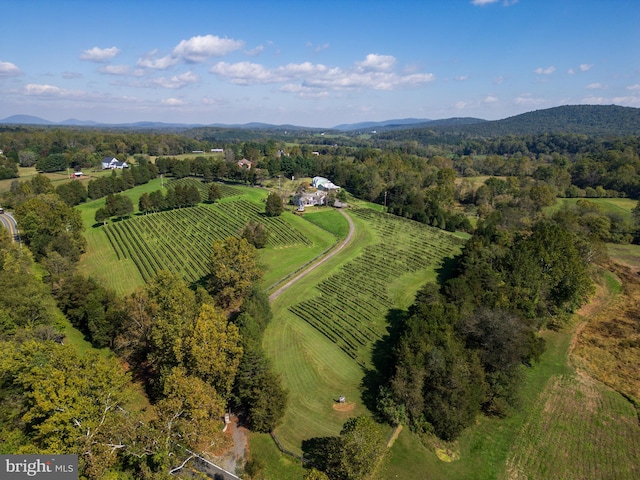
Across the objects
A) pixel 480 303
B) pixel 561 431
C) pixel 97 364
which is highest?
pixel 97 364

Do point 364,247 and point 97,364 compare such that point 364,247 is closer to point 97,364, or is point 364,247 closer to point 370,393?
point 370,393

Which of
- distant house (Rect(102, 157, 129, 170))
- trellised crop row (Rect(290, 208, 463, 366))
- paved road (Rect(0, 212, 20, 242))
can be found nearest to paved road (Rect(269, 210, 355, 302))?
trellised crop row (Rect(290, 208, 463, 366))

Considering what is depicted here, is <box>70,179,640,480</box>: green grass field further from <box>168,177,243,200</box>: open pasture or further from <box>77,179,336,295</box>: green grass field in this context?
<box>168,177,243,200</box>: open pasture

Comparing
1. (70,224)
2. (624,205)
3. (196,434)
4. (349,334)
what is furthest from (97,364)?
(624,205)

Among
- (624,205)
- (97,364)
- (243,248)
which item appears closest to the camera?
(97,364)

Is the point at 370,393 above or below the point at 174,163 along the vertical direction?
below

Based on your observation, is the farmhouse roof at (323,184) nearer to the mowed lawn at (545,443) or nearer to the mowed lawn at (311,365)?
the mowed lawn at (311,365)

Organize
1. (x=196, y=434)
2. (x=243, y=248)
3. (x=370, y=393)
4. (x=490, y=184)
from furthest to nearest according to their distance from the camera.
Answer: (x=490, y=184) < (x=243, y=248) < (x=370, y=393) < (x=196, y=434)

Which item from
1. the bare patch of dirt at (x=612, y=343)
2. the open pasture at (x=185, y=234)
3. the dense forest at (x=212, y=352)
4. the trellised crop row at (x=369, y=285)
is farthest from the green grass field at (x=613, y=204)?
the open pasture at (x=185, y=234)
